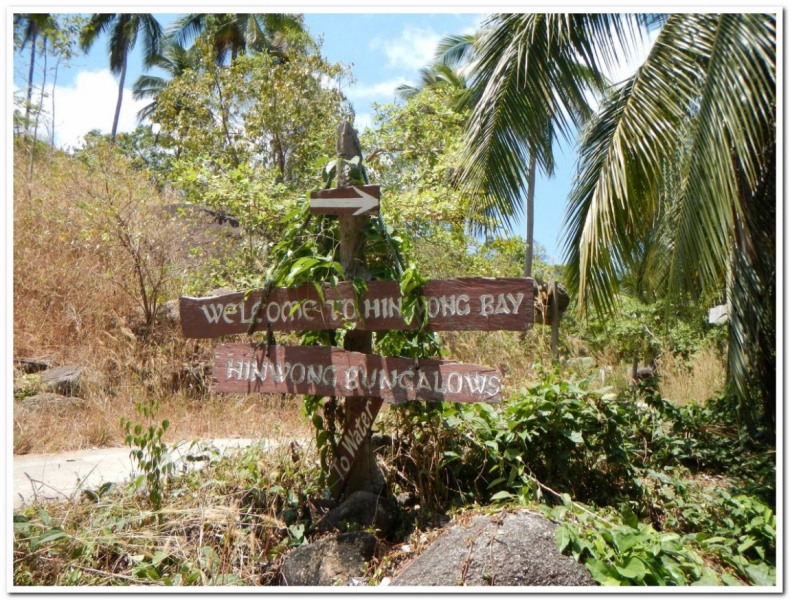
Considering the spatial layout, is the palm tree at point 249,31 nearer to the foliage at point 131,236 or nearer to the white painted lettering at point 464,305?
the foliage at point 131,236

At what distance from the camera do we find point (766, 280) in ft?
16.6

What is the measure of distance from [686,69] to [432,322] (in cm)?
279

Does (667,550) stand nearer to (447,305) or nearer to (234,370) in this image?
(447,305)

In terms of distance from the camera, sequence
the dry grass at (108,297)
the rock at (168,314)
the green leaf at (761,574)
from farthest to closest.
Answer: the rock at (168,314), the dry grass at (108,297), the green leaf at (761,574)

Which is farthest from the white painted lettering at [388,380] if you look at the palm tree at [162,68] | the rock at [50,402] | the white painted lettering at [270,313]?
the palm tree at [162,68]

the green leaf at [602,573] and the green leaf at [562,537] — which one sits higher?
the green leaf at [562,537]

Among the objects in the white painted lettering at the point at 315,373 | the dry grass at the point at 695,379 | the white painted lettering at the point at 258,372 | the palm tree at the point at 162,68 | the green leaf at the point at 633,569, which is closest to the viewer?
the green leaf at the point at 633,569

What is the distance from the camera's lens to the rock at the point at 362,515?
3.18m

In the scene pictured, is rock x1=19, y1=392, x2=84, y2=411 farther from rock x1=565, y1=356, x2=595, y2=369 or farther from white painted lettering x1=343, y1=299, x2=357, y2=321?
rock x1=565, y1=356, x2=595, y2=369

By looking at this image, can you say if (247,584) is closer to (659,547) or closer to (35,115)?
(659,547)

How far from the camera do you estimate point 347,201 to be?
10.5ft

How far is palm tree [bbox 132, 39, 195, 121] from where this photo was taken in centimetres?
2394

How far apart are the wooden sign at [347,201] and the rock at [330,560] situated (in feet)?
5.31

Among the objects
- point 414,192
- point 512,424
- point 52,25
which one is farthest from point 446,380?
point 52,25
